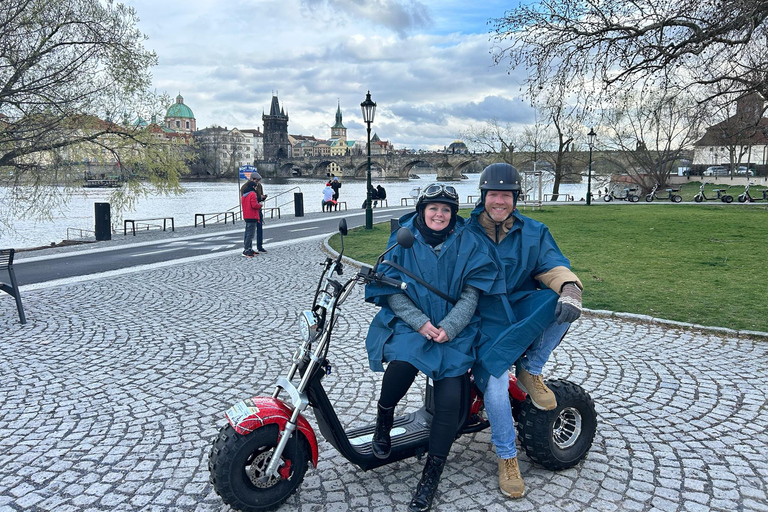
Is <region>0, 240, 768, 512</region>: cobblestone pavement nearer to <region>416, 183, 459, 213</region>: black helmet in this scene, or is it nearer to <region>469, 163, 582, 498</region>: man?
<region>469, 163, 582, 498</region>: man

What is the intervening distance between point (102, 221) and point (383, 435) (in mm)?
16330

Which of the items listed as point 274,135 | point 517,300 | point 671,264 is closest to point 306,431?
point 517,300

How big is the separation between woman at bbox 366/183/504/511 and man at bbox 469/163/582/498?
0.13 meters

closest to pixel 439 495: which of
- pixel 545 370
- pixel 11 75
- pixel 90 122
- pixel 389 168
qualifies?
pixel 545 370

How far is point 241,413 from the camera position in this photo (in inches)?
106

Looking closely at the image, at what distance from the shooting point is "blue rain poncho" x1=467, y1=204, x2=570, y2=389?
2796 millimetres

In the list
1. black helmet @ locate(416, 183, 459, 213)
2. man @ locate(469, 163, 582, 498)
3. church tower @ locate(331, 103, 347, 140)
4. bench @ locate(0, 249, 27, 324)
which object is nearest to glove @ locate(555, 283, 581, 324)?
man @ locate(469, 163, 582, 498)

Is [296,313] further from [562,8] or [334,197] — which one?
[334,197]

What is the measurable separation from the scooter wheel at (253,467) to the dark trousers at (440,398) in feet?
1.85

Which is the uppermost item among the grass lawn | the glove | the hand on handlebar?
the glove

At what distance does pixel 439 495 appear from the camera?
296cm

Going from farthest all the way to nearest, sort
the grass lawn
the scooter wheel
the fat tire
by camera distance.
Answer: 1. the grass lawn
2. the fat tire
3. the scooter wheel

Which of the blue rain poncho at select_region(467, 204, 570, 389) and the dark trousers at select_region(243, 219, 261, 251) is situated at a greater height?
the blue rain poncho at select_region(467, 204, 570, 389)

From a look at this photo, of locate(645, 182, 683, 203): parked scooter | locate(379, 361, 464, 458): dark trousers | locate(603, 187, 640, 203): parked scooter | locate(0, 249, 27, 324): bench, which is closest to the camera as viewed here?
locate(379, 361, 464, 458): dark trousers
